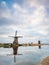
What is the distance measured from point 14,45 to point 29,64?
43706 mm

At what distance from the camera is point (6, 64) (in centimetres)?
3597

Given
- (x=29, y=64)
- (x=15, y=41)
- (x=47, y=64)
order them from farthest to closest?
(x=15, y=41), (x=29, y=64), (x=47, y=64)

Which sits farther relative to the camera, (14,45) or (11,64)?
(14,45)

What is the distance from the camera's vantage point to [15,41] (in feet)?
252

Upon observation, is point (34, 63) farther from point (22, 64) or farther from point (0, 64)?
point (0, 64)

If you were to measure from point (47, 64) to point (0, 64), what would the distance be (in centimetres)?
918

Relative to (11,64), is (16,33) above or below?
above

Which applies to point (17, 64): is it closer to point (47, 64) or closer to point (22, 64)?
point (22, 64)

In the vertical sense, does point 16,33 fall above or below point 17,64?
above

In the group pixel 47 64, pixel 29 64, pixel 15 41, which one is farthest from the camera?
pixel 15 41

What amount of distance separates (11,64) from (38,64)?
5.28 metres

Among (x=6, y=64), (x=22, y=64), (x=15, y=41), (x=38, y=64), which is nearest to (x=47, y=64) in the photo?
(x=38, y=64)

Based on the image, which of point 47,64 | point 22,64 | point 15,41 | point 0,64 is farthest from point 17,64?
point 15,41

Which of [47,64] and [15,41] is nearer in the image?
[47,64]
